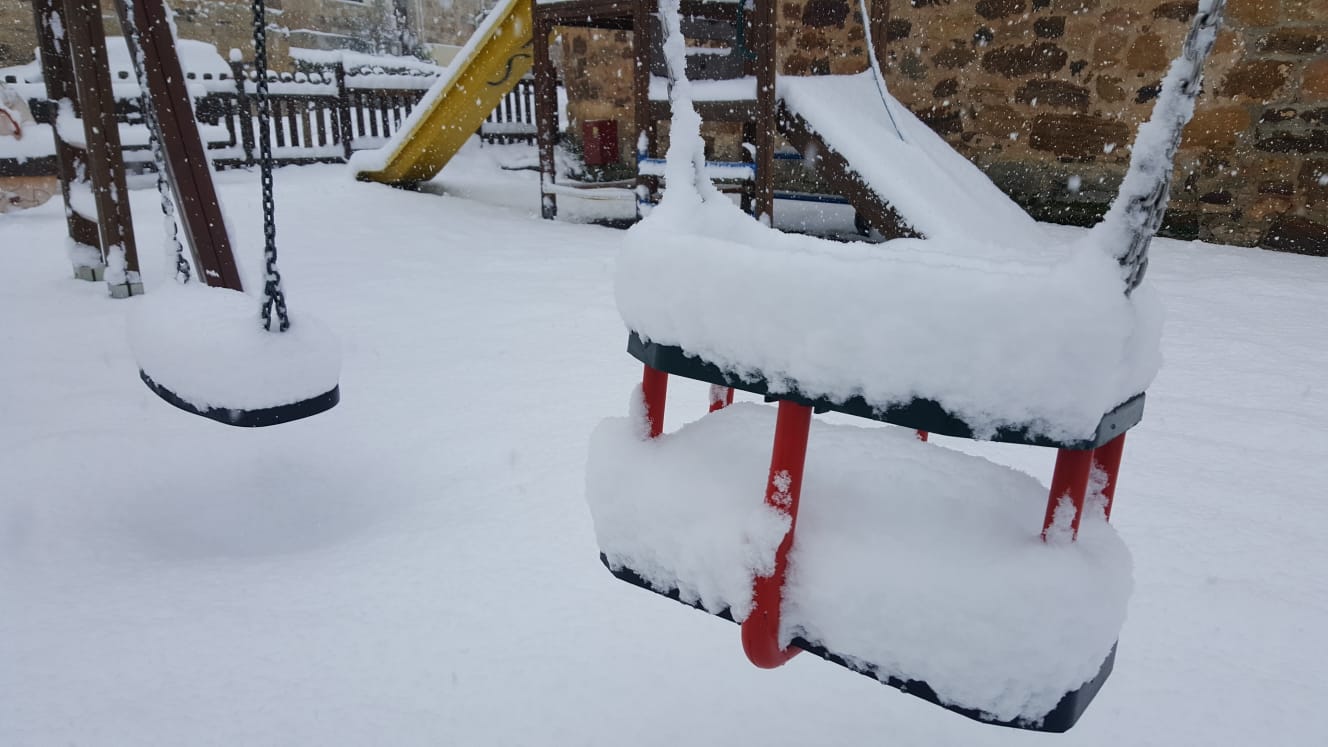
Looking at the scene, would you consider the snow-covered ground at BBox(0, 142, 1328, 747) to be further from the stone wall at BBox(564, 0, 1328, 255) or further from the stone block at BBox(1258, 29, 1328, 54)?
the stone block at BBox(1258, 29, 1328, 54)

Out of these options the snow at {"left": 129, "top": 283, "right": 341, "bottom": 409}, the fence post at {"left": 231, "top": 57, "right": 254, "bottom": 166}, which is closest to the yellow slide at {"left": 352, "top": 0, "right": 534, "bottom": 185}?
the fence post at {"left": 231, "top": 57, "right": 254, "bottom": 166}

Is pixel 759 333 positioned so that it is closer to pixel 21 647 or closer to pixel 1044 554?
pixel 1044 554

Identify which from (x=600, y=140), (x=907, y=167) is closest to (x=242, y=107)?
(x=600, y=140)

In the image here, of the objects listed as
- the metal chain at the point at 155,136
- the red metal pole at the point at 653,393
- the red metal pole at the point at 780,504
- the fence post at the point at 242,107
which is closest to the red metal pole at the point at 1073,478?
the red metal pole at the point at 780,504

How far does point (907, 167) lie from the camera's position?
13.2 feet

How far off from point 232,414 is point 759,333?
1308mm

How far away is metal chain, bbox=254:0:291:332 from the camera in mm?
1591

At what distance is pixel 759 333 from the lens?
807mm

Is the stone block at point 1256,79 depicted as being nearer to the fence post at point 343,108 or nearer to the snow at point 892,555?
the snow at point 892,555

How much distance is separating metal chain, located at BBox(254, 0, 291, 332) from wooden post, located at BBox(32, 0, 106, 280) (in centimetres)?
274

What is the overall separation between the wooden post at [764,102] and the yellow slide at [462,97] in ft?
8.61

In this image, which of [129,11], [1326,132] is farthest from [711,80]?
[1326,132]

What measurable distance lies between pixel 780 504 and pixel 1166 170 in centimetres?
47

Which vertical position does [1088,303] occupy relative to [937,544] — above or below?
above
